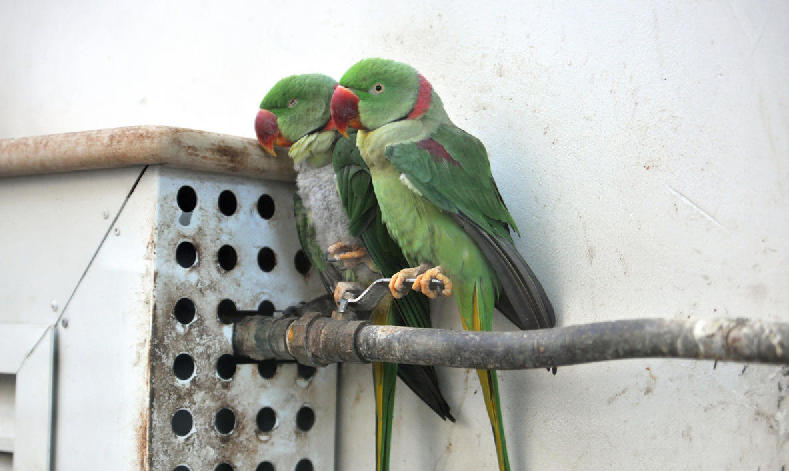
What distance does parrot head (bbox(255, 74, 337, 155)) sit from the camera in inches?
49.2

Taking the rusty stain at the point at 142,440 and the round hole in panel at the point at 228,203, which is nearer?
the rusty stain at the point at 142,440

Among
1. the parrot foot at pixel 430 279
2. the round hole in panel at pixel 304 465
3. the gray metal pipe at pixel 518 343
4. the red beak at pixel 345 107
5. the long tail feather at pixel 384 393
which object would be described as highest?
the red beak at pixel 345 107

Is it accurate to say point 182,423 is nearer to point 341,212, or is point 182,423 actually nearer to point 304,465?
point 304,465

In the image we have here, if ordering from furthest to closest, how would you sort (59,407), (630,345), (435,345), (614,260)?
1. (59,407)
2. (614,260)
3. (435,345)
4. (630,345)

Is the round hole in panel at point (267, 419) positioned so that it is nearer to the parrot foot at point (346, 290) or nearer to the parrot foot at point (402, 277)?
the parrot foot at point (346, 290)

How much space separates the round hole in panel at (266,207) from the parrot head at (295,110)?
0.10 metres

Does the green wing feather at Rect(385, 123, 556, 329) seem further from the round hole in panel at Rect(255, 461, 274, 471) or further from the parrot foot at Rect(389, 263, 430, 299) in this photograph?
the round hole in panel at Rect(255, 461, 274, 471)

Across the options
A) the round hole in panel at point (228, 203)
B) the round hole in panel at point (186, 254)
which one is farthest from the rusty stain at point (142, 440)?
the round hole in panel at point (228, 203)

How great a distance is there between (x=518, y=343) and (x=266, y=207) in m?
0.61

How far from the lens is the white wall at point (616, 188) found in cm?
95

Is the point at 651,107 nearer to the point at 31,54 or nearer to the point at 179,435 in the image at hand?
the point at 179,435

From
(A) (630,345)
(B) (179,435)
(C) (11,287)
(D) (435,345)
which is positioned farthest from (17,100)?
(A) (630,345)

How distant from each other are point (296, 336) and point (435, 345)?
0.97 feet

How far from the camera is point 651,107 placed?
41.6 inches
